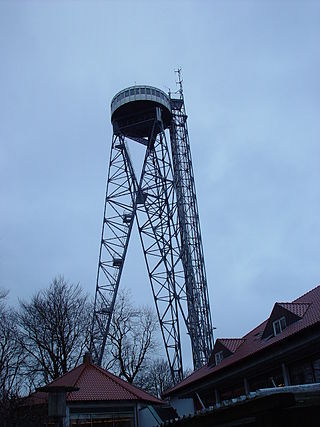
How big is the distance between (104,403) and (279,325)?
33.9 ft

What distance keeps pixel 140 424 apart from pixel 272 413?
19.3 m

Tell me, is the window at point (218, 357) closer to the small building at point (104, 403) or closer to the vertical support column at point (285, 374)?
the small building at point (104, 403)

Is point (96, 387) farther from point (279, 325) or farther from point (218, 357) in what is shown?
point (279, 325)

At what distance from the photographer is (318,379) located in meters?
14.7

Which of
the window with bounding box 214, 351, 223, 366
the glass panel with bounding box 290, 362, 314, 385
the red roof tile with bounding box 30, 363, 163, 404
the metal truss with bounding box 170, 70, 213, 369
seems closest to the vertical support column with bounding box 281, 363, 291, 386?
the glass panel with bounding box 290, 362, 314, 385

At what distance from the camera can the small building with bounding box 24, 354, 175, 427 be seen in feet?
78.3

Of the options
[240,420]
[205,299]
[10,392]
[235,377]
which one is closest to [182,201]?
[205,299]

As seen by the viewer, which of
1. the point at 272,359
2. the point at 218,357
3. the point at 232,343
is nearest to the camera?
the point at 272,359

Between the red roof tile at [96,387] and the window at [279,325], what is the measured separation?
373 inches

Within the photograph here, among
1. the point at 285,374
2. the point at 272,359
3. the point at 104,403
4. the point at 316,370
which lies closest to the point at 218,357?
the point at 104,403

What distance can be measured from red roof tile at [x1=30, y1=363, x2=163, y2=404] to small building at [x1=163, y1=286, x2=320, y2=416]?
282 cm

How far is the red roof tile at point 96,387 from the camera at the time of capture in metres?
24.4

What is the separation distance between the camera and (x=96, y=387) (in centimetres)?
2538

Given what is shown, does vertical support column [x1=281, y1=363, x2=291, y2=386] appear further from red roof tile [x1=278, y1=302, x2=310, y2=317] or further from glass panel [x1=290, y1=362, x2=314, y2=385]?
red roof tile [x1=278, y1=302, x2=310, y2=317]
